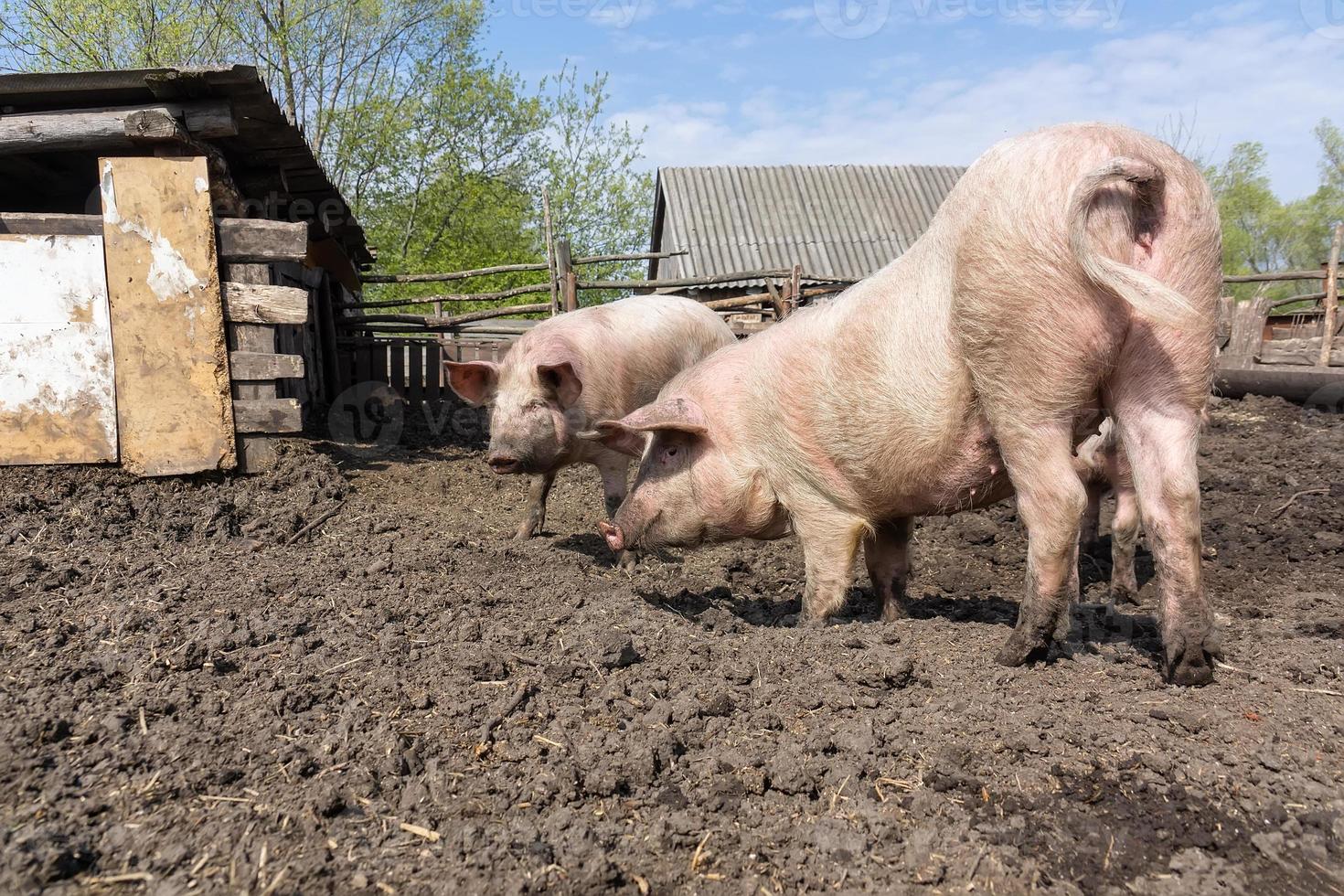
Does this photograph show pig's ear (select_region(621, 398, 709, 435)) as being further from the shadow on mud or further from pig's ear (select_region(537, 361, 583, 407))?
pig's ear (select_region(537, 361, 583, 407))

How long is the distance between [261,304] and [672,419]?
3.63m

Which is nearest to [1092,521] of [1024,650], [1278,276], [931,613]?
[931,613]

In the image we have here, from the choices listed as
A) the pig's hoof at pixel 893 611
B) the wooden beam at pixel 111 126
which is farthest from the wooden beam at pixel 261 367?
the pig's hoof at pixel 893 611

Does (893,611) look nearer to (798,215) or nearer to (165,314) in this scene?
(165,314)

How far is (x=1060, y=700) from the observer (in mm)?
2910

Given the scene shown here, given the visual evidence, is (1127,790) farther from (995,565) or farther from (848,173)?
(848,173)

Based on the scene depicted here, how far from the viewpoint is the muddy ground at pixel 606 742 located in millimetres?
2053

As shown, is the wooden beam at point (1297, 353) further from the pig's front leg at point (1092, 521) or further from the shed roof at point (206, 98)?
the shed roof at point (206, 98)

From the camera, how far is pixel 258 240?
6.44 m

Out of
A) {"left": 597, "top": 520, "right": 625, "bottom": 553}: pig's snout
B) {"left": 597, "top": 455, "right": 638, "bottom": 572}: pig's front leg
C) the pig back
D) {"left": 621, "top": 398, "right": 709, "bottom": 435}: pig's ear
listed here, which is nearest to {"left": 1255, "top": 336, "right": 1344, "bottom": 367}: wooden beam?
the pig back

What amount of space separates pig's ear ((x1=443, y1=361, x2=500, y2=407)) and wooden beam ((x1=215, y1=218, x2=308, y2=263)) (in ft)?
4.55

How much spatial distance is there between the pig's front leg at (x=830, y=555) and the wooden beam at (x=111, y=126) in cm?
511

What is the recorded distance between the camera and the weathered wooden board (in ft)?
20.0

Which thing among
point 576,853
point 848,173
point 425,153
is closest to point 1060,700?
point 576,853
